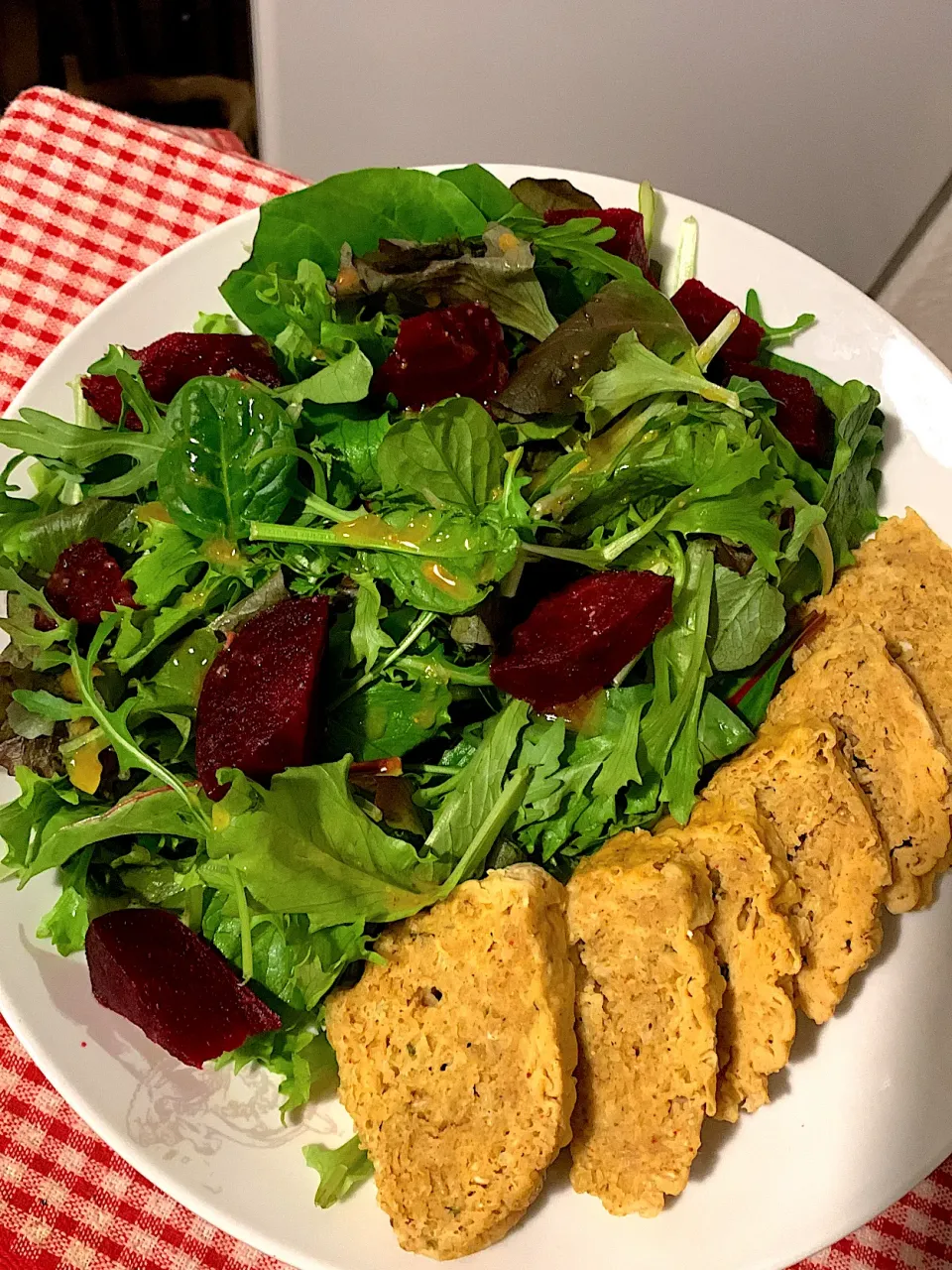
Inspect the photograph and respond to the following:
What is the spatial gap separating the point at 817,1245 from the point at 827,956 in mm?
412

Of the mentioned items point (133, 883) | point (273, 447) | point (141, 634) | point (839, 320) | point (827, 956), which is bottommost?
point (133, 883)

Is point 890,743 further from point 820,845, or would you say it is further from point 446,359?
point 446,359

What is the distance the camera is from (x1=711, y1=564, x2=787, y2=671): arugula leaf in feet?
5.63

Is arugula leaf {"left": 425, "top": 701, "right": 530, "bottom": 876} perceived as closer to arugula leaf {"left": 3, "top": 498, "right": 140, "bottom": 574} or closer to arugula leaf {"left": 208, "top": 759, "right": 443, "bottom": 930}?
arugula leaf {"left": 208, "top": 759, "right": 443, "bottom": 930}

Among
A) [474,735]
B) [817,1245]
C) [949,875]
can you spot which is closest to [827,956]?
[949,875]

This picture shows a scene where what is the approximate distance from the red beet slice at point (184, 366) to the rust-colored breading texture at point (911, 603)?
107cm

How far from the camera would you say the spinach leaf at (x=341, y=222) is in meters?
1.88

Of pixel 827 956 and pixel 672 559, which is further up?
pixel 672 559

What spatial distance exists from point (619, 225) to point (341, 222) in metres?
0.50

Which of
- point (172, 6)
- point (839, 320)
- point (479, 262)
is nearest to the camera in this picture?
point (479, 262)

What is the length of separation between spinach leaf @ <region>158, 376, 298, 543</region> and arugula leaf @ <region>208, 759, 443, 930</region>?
444 mm

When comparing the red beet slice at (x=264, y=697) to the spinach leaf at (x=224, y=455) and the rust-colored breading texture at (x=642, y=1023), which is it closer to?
the spinach leaf at (x=224, y=455)

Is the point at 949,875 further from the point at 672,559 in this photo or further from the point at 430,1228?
the point at 430,1228

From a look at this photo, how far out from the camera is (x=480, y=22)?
249cm
